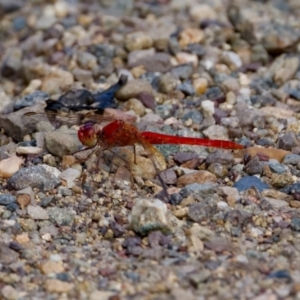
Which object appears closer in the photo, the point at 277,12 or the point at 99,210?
the point at 99,210

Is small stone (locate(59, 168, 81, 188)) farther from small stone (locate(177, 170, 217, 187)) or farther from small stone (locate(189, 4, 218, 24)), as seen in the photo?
small stone (locate(189, 4, 218, 24))

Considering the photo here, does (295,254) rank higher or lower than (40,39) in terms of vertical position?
higher

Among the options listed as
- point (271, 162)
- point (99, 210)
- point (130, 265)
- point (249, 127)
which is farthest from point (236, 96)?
point (130, 265)

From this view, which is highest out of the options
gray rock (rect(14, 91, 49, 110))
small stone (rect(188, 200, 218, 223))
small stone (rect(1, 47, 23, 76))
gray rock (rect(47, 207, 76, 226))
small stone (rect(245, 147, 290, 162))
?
small stone (rect(188, 200, 218, 223))

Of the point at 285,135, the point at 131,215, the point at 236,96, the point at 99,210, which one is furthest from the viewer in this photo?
the point at 236,96

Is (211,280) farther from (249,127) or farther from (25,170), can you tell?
(249,127)

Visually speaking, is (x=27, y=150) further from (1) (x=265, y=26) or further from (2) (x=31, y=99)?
(1) (x=265, y=26)

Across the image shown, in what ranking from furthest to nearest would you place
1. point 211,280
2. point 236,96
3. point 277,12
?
point 277,12 → point 236,96 → point 211,280

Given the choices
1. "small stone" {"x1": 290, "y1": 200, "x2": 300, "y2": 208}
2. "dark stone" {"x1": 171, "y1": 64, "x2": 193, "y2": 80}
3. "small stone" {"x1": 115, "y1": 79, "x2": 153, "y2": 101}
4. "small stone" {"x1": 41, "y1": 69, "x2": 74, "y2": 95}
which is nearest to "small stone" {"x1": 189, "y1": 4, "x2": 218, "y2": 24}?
"dark stone" {"x1": 171, "y1": 64, "x2": 193, "y2": 80}
